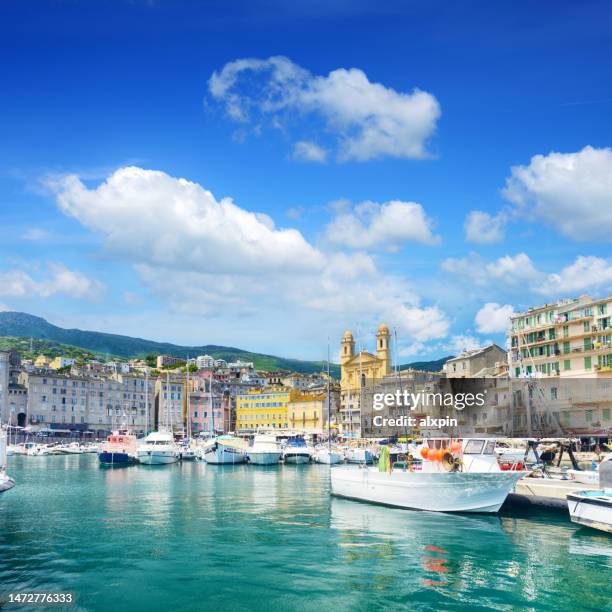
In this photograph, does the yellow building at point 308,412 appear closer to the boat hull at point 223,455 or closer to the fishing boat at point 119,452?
the boat hull at point 223,455

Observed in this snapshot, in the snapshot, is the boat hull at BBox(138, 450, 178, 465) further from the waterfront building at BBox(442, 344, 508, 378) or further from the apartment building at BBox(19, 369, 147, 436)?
the apartment building at BBox(19, 369, 147, 436)

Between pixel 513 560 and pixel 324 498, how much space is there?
883 inches

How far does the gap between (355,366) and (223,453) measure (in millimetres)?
89234

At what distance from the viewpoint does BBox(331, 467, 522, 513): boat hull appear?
34438mm

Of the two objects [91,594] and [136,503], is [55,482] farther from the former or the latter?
[91,594]

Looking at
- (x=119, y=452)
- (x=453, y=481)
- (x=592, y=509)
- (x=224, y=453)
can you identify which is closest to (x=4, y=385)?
(x=119, y=452)

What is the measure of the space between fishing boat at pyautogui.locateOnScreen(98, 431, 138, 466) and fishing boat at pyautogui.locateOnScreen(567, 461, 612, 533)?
2709 inches

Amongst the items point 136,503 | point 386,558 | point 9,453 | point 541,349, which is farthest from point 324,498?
point 9,453

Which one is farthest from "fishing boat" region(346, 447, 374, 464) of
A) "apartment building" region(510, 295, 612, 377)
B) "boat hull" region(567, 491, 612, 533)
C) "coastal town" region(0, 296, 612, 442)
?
"boat hull" region(567, 491, 612, 533)

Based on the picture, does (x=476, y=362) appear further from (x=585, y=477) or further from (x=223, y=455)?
(x=585, y=477)

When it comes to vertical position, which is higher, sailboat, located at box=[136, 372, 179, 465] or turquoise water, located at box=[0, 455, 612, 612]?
turquoise water, located at box=[0, 455, 612, 612]

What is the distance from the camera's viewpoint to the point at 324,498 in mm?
46062

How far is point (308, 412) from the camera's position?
166 metres

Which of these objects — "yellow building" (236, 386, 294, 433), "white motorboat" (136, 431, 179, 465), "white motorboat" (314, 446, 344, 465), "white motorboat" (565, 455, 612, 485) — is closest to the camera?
"white motorboat" (565, 455, 612, 485)
